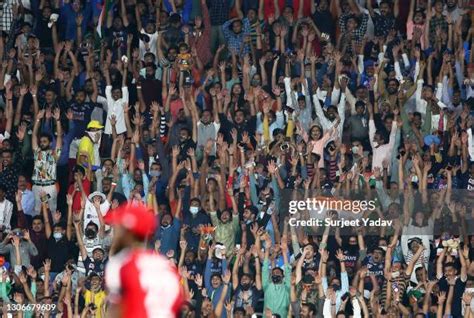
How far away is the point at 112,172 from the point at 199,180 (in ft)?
3.94

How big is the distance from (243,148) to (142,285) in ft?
40.8

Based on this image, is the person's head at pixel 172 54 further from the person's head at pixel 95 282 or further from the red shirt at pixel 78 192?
the person's head at pixel 95 282

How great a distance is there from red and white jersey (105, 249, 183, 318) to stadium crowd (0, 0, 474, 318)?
10.6 meters

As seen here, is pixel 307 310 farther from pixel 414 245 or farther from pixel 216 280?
pixel 414 245

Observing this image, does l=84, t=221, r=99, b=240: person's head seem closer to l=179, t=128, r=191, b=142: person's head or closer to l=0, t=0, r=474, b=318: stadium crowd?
l=0, t=0, r=474, b=318: stadium crowd

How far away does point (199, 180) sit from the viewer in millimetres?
20234

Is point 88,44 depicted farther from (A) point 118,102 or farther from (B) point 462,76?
(B) point 462,76

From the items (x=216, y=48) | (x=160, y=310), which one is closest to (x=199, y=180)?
(x=216, y=48)

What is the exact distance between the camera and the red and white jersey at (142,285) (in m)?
7.95

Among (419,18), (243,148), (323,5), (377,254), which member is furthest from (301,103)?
(377,254)

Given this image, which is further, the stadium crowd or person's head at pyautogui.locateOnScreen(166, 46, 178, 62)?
person's head at pyautogui.locateOnScreen(166, 46, 178, 62)

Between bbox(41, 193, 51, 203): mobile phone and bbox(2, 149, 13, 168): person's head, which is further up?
bbox(2, 149, 13, 168): person's head

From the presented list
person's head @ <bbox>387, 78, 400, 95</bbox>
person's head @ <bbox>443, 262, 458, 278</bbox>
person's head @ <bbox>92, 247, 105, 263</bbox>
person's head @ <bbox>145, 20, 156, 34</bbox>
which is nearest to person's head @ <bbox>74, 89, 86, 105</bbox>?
person's head @ <bbox>145, 20, 156, 34</bbox>

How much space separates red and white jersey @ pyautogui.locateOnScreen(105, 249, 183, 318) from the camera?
26.1 feet
